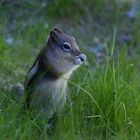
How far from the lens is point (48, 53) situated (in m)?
5.32

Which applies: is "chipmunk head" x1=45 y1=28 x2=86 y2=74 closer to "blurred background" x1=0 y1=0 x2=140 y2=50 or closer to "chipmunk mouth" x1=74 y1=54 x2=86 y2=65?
"chipmunk mouth" x1=74 y1=54 x2=86 y2=65

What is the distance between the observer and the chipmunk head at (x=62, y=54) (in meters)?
5.24

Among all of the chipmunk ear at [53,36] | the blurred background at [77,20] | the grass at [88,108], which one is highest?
the chipmunk ear at [53,36]

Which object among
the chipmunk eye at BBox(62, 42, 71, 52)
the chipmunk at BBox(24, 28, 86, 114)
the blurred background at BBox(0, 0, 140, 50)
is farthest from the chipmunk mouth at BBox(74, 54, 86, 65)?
the blurred background at BBox(0, 0, 140, 50)

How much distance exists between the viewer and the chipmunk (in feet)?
17.1

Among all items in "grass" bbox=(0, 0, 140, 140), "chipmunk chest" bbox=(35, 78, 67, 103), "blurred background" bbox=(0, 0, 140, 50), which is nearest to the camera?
"grass" bbox=(0, 0, 140, 140)

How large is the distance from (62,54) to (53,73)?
179 mm

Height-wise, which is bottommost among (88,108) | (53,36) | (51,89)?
(88,108)

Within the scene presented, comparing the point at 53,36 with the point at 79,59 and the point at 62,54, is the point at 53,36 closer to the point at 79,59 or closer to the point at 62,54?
the point at 62,54

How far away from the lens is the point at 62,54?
17.4ft

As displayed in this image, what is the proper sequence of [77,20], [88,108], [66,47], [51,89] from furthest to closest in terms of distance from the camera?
[77,20] < [88,108] < [66,47] < [51,89]

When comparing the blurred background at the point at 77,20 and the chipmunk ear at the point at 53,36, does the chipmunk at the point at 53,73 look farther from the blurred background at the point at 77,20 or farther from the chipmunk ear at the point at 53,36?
the blurred background at the point at 77,20

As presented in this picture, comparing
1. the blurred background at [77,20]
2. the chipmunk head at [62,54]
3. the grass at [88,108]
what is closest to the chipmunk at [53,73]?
the chipmunk head at [62,54]

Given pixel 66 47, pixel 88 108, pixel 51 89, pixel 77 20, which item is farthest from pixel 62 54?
pixel 77 20
